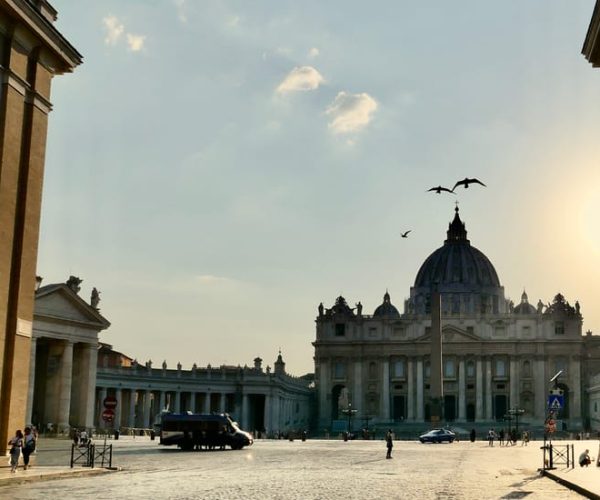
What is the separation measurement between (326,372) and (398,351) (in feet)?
40.7

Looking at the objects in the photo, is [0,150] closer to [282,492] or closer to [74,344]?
[282,492]

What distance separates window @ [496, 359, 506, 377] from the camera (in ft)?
480

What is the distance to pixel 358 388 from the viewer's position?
491 feet

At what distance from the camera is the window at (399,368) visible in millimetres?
150000

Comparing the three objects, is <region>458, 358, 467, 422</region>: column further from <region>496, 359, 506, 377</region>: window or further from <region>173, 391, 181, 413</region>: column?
<region>173, 391, 181, 413</region>: column

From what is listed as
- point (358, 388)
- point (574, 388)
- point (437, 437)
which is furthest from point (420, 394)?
point (437, 437)

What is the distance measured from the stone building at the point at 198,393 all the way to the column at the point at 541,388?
123 ft

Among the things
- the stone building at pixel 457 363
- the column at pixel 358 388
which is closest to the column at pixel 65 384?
the stone building at pixel 457 363

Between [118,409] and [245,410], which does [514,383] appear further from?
[118,409]

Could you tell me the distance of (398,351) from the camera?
150125 millimetres

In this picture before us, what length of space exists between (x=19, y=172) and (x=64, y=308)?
150ft

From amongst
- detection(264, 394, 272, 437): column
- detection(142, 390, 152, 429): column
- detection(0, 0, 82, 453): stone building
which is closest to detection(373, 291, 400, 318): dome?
detection(264, 394, 272, 437): column

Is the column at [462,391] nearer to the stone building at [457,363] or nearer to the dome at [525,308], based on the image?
the stone building at [457,363]

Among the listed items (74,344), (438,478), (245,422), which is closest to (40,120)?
(438,478)
